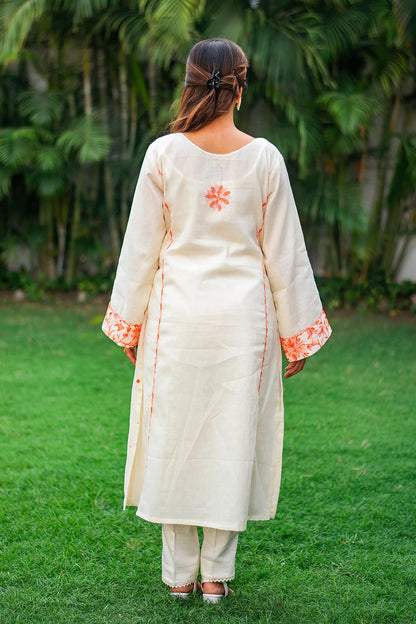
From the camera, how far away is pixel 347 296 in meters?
7.76

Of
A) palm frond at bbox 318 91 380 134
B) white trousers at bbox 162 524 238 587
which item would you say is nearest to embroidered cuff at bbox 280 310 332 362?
white trousers at bbox 162 524 238 587

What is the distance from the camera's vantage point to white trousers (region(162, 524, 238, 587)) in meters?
2.37

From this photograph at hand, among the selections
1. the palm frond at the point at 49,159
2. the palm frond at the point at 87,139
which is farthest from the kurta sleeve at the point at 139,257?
the palm frond at the point at 49,159

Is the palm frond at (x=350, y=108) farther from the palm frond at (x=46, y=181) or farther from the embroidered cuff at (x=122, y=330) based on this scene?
the embroidered cuff at (x=122, y=330)

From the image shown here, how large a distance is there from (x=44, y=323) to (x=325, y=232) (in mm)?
3249

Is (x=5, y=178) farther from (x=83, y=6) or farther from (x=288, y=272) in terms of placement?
(x=288, y=272)

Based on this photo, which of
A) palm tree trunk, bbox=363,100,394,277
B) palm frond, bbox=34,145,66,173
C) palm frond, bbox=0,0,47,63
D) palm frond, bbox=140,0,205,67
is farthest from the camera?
palm tree trunk, bbox=363,100,394,277

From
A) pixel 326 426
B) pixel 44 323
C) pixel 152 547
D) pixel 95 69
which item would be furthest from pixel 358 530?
pixel 95 69

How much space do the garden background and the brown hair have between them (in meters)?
1.59

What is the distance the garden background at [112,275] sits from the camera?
2596 mm

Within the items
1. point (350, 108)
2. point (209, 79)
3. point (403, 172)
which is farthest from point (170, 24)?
point (209, 79)

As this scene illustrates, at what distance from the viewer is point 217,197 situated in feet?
7.34

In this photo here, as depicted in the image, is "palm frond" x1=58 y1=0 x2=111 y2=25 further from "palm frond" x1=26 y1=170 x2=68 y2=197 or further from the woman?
the woman

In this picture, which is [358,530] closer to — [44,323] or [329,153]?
[44,323]
